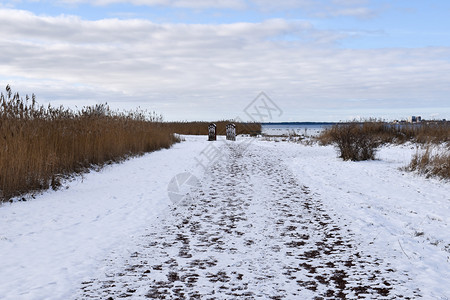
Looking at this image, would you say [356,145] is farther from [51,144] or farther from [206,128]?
[206,128]

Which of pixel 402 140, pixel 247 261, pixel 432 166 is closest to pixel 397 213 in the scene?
pixel 247 261

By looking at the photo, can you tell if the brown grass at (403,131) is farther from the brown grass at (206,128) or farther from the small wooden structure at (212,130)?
the brown grass at (206,128)

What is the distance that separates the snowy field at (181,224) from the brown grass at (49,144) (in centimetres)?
51

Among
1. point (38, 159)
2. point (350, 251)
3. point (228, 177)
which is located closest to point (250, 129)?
point (228, 177)

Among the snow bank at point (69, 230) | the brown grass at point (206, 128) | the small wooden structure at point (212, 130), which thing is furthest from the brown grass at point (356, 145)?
the brown grass at point (206, 128)

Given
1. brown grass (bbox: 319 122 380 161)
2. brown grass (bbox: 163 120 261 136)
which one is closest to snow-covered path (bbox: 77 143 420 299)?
brown grass (bbox: 319 122 380 161)

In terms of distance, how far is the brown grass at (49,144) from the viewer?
8641 millimetres

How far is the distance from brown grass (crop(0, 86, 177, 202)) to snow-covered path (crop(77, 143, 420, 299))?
11.2 ft

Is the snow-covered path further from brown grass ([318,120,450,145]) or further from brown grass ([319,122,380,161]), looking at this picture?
brown grass ([318,120,450,145])

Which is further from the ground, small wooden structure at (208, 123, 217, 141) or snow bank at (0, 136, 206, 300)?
small wooden structure at (208, 123, 217, 141)

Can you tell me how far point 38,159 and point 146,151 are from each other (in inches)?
480

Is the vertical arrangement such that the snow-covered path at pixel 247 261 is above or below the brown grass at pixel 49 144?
below

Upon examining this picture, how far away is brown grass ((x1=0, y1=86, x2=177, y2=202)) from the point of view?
8.64 meters

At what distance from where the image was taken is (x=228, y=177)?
1278 cm
